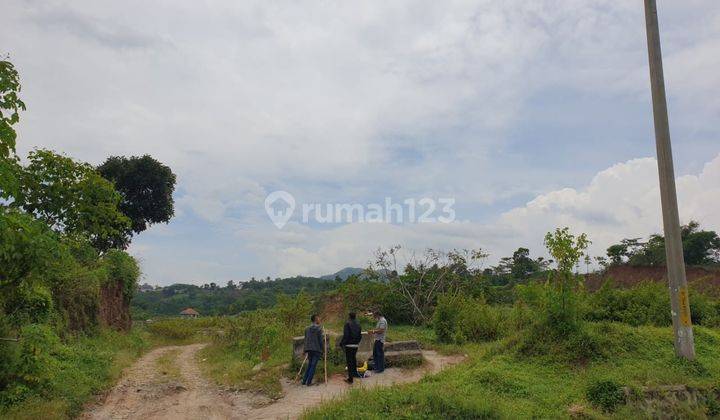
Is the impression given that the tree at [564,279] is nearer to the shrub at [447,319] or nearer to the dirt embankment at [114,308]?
the shrub at [447,319]

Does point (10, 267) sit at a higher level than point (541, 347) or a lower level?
higher

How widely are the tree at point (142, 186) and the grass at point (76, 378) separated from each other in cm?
1359

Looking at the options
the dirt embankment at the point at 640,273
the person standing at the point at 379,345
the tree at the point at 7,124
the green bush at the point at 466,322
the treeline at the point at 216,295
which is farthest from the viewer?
the treeline at the point at 216,295

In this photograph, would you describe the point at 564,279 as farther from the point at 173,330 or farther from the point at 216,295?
the point at 216,295

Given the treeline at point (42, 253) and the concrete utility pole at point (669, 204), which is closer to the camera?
the treeline at point (42, 253)

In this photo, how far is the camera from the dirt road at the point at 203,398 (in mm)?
9469

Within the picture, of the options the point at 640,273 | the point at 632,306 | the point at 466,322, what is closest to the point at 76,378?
the point at 466,322

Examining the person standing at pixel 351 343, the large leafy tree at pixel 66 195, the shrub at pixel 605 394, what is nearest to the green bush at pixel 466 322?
the person standing at pixel 351 343

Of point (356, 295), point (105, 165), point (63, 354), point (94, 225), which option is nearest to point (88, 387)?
point (63, 354)

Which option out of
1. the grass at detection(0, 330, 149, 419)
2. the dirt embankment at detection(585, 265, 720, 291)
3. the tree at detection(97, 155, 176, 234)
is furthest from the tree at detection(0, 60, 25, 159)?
the dirt embankment at detection(585, 265, 720, 291)

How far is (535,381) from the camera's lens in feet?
31.3

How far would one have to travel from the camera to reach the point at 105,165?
30484 millimetres

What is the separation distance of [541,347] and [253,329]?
1187cm

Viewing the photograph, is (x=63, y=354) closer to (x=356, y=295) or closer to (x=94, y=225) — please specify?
(x=94, y=225)
